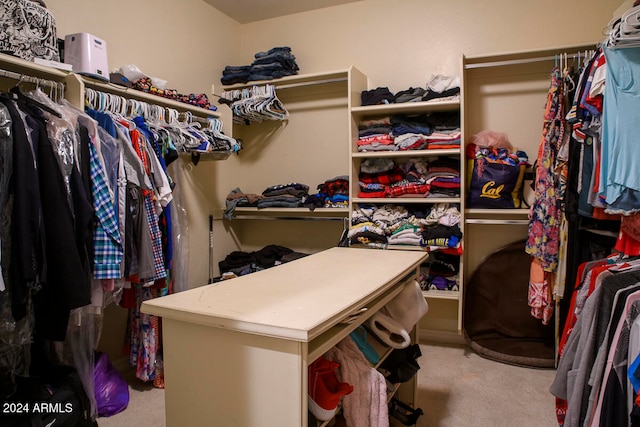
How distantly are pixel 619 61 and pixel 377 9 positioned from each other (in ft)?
6.52

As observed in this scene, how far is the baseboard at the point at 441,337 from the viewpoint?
3.14m

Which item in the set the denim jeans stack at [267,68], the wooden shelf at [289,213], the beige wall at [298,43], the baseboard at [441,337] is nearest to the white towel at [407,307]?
the wooden shelf at [289,213]

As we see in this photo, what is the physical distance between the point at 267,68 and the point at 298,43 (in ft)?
1.51

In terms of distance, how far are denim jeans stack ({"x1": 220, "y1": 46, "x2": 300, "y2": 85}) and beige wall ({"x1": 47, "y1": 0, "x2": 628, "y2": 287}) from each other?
Answer: 171 mm

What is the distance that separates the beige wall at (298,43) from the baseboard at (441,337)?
3.69 ft

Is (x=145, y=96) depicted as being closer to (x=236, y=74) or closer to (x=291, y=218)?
(x=236, y=74)

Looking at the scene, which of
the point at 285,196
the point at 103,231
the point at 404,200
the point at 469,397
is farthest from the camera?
the point at 285,196

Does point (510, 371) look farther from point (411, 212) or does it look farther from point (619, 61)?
point (619, 61)

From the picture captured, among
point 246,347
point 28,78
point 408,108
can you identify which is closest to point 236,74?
point 408,108

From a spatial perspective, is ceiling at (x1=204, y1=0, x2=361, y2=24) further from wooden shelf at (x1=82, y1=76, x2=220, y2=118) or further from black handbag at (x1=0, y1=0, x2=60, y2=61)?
black handbag at (x1=0, y1=0, x2=60, y2=61)

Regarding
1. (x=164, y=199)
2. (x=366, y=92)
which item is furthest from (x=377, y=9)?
(x=164, y=199)

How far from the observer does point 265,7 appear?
342 cm

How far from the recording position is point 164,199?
7.35 feet

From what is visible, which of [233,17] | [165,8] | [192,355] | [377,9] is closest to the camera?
[192,355]
